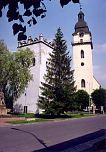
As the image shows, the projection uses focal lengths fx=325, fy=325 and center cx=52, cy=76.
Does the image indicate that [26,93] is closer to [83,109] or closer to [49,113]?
[49,113]

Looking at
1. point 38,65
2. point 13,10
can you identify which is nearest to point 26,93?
point 38,65

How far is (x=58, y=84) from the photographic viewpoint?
36.2m

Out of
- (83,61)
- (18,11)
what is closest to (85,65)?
(83,61)

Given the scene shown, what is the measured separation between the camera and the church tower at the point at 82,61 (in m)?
63.5

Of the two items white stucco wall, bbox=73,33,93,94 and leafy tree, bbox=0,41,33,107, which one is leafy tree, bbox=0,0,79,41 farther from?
white stucco wall, bbox=73,33,93,94

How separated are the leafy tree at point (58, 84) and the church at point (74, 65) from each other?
8.77 metres

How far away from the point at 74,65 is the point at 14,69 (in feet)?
98.2

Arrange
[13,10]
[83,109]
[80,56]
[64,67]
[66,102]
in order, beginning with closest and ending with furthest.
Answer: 1. [13,10]
2. [66,102]
3. [64,67]
4. [83,109]
5. [80,56]

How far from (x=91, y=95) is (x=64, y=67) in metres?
26.6

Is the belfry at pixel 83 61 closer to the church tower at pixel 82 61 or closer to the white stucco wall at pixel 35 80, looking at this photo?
the church tower at pixel 82 61

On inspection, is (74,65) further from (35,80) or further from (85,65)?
(35,80)

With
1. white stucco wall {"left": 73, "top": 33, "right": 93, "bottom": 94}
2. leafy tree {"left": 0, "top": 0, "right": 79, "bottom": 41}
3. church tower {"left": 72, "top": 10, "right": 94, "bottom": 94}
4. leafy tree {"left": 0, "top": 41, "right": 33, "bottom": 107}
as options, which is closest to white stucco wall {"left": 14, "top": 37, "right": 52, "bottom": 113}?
leafy tree {"left": 0, "top": 41, "right": 33, "bottom": 107}

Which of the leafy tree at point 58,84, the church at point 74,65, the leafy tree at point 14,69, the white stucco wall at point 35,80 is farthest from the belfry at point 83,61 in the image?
the leafy tree at point 14,69

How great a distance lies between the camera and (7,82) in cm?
3816
